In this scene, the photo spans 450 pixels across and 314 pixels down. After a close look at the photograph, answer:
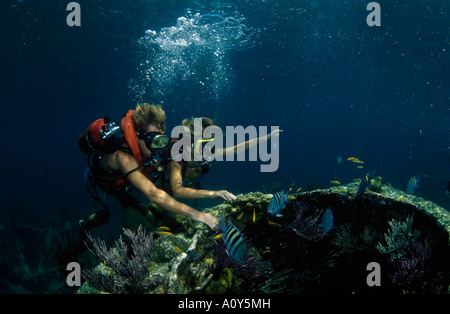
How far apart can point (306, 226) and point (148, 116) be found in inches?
132

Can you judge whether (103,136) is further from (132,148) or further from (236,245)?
(236,245)

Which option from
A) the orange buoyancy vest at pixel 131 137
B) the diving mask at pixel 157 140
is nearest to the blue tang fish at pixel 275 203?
the diving mask at pixel 157 140

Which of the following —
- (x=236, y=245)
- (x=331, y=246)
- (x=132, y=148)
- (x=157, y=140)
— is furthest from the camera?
(x=132, y=148)

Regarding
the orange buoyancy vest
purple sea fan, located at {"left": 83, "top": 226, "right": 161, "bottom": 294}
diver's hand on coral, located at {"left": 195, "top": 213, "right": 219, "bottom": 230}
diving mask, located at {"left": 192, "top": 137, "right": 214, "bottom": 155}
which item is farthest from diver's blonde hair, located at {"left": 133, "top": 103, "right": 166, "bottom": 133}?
purple sea fan, located at {"left": 83, "top": 226, "right": 161, "bottom": 294}

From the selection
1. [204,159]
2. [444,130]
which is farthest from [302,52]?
[444,130]

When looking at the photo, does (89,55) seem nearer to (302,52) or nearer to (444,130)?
(302,52)

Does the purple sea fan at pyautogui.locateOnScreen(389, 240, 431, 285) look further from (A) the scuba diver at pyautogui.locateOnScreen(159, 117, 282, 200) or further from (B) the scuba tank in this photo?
(B) the scuba tank

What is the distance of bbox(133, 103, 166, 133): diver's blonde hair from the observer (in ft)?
13.3

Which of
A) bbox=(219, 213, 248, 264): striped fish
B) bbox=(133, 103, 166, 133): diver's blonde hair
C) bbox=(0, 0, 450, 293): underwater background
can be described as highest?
bbox=(0, 0, 450, 293): underwater background

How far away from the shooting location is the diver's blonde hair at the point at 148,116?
4.06 meters

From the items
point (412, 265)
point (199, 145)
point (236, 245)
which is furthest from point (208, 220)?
point (412, 265)

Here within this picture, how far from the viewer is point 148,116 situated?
13.3 ft

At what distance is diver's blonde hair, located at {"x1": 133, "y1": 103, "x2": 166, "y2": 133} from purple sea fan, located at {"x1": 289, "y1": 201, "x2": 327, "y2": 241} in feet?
9.44
